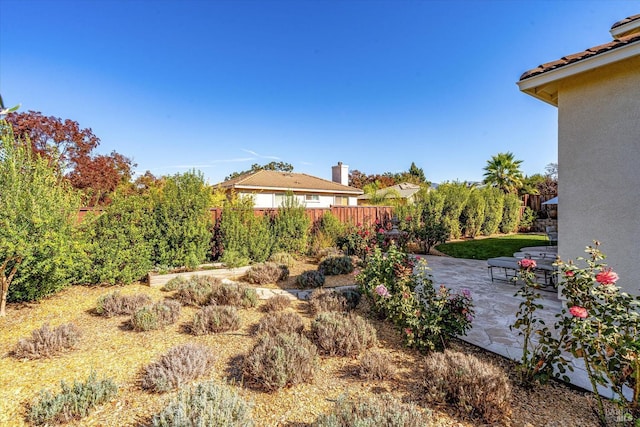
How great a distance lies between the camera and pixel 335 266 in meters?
7.99

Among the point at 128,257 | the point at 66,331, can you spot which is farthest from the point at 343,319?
the point at 128,257

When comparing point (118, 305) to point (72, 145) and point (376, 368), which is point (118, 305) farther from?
point (72, 145)

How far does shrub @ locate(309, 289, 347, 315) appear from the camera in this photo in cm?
486

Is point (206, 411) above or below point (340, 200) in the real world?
below

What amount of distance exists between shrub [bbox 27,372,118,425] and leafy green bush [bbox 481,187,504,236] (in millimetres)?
18162

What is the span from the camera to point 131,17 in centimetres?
849

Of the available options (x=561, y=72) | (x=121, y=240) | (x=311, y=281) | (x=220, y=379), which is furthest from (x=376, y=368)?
(x=121, y=240)

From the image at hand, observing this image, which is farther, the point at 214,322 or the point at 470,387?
the point at 214,322

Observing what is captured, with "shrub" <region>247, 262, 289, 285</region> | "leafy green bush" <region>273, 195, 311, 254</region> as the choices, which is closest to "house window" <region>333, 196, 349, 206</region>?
"leafy green bush" <region>273, 195, 311, 254</region>

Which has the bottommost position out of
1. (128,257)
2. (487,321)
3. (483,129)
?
(487,321)

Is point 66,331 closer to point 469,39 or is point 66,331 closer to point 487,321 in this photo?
point 487,321

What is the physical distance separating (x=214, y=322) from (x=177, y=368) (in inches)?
49.6

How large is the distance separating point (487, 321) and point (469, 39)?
374 inches

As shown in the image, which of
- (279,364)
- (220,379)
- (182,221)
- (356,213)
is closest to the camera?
(279,364)
